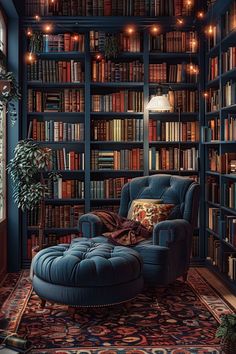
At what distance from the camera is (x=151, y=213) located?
5.28 meters

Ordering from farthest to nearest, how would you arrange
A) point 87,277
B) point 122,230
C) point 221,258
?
point 221,258, point 122,230, point 87,277

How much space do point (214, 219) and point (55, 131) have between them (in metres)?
2.10

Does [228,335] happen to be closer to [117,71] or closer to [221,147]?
[221,147]

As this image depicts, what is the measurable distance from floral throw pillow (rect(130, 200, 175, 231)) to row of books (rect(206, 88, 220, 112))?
49.6 inches

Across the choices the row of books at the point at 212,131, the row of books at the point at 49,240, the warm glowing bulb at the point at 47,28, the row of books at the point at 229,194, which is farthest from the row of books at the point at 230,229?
the warm glowing bulb at the point at 47,28

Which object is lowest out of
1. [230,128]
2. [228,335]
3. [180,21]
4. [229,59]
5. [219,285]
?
[219,285]

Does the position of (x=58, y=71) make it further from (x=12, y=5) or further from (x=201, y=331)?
(x=201, y=331)

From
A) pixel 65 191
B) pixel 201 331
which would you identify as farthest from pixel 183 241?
pixel 65 191

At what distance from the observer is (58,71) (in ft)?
20.2

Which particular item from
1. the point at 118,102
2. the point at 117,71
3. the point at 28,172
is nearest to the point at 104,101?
the point at 118,102

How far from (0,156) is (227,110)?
240 cm

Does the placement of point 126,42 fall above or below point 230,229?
above

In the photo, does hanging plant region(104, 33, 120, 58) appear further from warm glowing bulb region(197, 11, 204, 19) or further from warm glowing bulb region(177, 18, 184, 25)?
warm glowing bulb region(197, 11, 204, 19)

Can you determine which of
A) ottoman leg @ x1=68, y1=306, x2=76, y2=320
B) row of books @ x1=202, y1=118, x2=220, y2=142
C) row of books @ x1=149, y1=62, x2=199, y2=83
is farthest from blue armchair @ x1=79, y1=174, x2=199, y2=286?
row of books @ x1=149, y1=62, x2=199, y2=83
